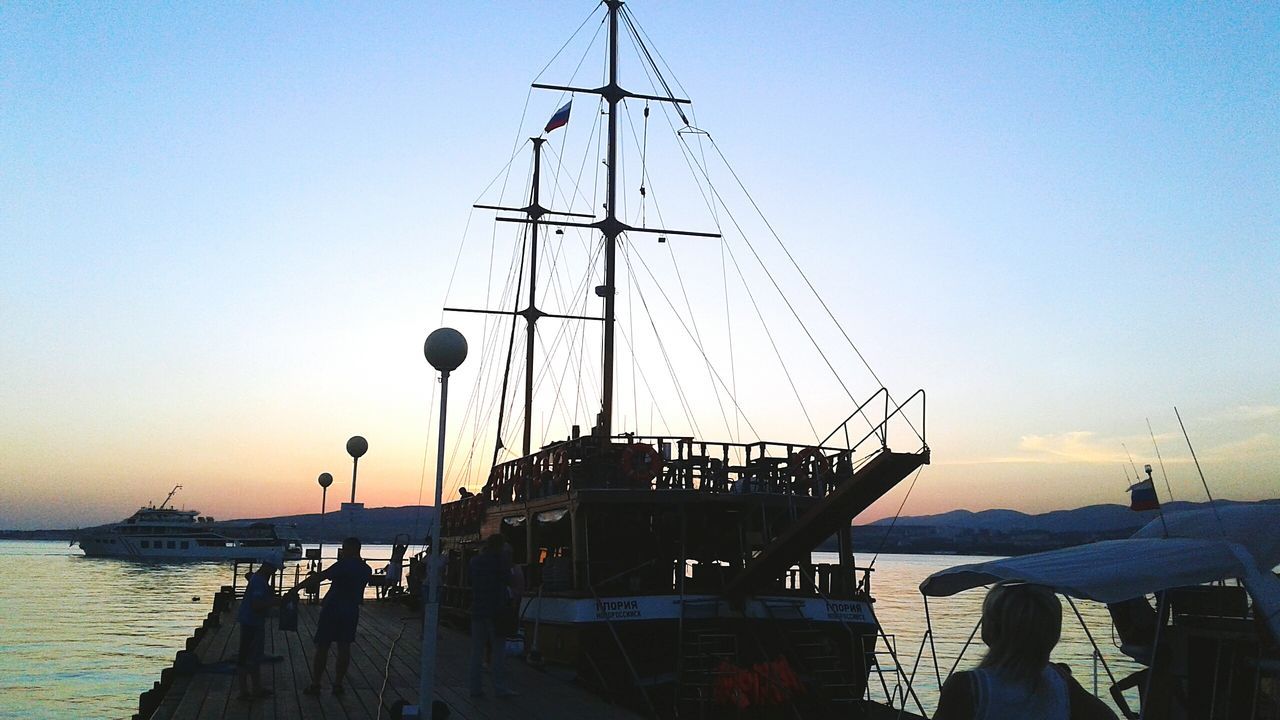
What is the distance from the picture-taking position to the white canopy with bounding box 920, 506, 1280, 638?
10875 millimetres

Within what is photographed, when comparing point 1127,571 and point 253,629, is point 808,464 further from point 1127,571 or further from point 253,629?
point 253,629

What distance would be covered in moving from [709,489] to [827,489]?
2.25 meters

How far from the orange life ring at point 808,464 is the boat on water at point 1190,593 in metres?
5.53

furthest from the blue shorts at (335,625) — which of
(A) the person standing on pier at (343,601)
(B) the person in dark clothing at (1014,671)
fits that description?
(B) the person in dark clothing at (1014,671)

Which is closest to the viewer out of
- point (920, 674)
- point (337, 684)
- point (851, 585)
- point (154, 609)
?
point (337, 684)

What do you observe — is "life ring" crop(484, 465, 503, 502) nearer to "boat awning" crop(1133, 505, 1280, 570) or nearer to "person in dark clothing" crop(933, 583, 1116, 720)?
"boat awning" crop(1133, 505, 1280, 570)

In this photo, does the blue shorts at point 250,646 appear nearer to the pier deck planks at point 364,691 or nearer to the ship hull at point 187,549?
the pier deck planks at point 364,691

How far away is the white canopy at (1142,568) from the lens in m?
10.9

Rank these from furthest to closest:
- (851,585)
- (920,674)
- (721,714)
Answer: (920,674), (851,585), (721,714)

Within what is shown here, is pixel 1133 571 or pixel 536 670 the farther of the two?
pixel 536 670

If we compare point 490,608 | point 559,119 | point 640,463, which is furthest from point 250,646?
point 559,119

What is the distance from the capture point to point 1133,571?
11.4 m

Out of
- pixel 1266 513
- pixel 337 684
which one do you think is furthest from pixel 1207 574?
pixel 337 684

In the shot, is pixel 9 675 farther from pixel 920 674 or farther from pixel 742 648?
pixel 920 674
